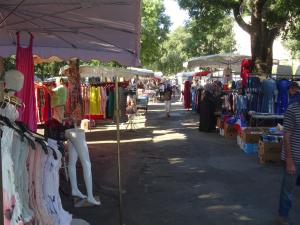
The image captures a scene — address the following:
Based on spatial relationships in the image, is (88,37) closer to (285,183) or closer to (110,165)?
(285,183)

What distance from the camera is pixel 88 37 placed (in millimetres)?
6297

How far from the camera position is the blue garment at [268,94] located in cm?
1285

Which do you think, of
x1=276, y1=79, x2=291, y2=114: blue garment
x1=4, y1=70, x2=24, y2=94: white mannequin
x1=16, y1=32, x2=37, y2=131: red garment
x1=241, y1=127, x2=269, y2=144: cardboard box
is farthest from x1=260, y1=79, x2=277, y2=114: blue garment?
x1=4, y1=70, x2=24, y2=94: white mannequin

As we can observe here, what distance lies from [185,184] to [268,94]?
519cm

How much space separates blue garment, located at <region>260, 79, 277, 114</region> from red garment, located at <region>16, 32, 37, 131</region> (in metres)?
8.28

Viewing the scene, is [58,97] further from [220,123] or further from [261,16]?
[261,16]

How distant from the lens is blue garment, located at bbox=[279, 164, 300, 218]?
5.97m

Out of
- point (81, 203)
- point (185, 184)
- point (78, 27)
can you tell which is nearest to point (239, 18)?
point (185, 184)

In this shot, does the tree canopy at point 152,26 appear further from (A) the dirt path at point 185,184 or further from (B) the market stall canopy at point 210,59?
(A) the dirt path at point 185,184

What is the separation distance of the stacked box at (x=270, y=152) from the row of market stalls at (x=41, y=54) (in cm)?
465

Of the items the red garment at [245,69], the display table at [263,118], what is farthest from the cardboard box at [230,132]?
the display table at [263,118]

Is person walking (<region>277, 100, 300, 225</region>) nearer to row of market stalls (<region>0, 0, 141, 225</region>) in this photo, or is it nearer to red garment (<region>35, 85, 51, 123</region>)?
row of market stalls (<region>0, 0, 141, 225</region>)

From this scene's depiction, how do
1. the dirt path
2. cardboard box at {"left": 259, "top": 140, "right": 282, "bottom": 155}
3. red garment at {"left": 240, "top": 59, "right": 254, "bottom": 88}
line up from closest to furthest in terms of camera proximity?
the dirt path → cardboard box at {"left": 259, "top": 140, "right": 282, "bottom": 155} → red garment at {"left": 240, "top": 59, "right": 254, "bottom": 88}

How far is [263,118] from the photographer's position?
12.9 meters
